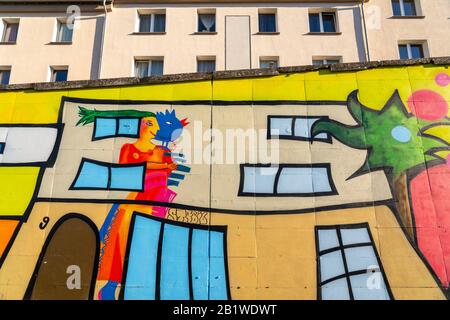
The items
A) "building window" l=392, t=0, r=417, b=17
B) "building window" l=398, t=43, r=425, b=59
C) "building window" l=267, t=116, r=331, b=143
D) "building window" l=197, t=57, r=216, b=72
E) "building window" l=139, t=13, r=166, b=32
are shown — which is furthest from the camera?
"building window" l=392, t=0, r=417, b=17

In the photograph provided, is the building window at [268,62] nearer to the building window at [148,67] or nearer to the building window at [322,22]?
the building window at [322,22]

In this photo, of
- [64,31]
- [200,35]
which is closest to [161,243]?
[200,35]

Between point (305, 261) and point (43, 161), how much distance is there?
533cm

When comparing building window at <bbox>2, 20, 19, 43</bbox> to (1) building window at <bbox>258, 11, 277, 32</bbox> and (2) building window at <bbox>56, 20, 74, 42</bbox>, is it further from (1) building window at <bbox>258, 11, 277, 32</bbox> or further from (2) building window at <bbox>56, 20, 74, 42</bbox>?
(1) building window at <bbox>258, 11, 277, 32</bbox>

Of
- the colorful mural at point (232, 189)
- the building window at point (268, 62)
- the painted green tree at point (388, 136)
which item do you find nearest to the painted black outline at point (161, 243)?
the colorful mural at point (232, 189)

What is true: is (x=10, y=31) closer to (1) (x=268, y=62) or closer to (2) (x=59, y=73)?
(2) (x=59, y=73)

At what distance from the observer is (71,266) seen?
6.56 metres

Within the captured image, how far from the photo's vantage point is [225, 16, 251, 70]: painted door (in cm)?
1636

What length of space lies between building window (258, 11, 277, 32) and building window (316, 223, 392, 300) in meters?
12.8

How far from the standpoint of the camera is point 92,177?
23.4 ft

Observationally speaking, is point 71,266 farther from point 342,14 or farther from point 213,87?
point 342,14

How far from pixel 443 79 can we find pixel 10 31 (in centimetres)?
1827

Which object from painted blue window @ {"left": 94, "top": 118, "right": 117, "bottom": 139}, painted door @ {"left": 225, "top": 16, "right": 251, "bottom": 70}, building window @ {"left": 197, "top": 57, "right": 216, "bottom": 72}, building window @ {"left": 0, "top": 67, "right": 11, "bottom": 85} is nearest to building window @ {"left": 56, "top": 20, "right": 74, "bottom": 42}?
A: building window @ {"left": 0, "top": 67, "right": 11, "bottom": 85}

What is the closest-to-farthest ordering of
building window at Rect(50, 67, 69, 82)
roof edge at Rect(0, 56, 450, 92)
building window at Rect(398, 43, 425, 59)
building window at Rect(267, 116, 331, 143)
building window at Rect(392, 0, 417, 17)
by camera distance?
building window at Rect(267, 116, 331, 143)
roof edge at Rect(0, 56, 450, 92)
building window at Rect(50, 67, 69, 82)
building window at Rect(398, 43, 425, 59)
building window at Rect(392, 0, 417, 17)
